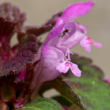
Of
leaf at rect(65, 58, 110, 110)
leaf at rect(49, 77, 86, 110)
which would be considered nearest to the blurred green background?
leaf at rect(65, 58, 110, 110)

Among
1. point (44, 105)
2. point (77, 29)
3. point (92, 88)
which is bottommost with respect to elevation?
point (92, 88)

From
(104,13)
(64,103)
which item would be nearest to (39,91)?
(64,103)

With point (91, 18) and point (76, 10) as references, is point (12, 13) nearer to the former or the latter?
point (76, 10)

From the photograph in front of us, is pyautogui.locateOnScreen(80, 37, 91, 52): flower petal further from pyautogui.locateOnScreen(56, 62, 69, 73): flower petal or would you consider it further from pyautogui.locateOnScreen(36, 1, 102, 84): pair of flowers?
pyautogui.locateOnScreen(56, 62, 69, 73): flower petal

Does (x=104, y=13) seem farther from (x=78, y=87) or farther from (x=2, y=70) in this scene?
(x=2, y=70)

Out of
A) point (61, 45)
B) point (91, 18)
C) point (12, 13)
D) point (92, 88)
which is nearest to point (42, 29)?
point (61, 45)

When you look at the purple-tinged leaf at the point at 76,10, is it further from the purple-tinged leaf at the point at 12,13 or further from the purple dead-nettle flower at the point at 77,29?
the purple-tinged leaf at the point at 12,13
